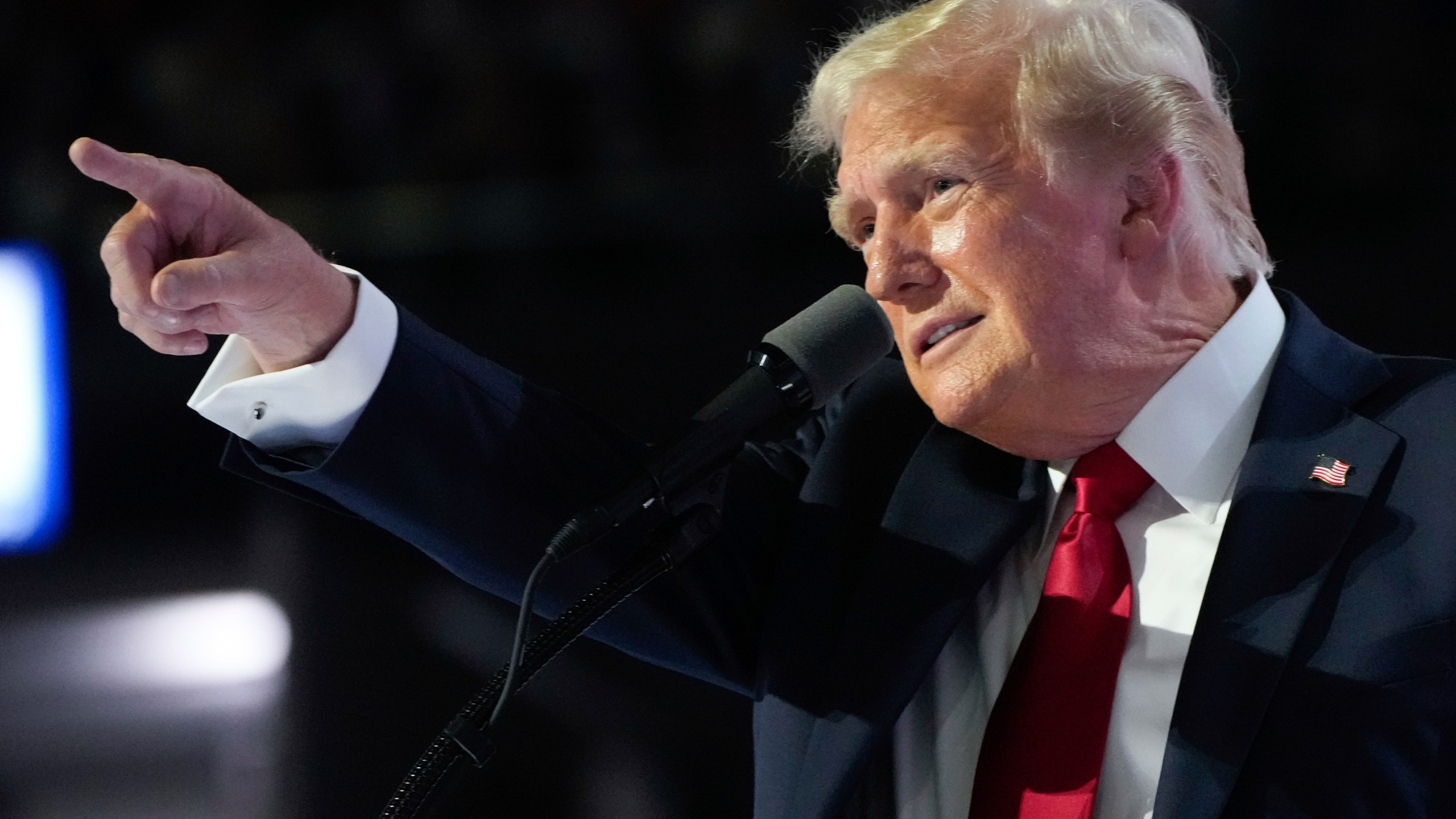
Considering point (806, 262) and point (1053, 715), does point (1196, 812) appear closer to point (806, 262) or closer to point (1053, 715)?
point (1053, 715)

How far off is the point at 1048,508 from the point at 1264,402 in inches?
11.4

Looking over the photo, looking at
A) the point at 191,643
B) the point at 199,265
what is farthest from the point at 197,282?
the point at 191,643

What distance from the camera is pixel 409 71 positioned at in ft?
8.75

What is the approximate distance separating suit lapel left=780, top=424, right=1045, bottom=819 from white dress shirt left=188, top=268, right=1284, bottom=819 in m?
0.08

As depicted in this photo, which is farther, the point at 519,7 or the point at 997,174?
the point at 519,7

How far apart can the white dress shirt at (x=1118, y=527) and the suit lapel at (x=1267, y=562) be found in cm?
7

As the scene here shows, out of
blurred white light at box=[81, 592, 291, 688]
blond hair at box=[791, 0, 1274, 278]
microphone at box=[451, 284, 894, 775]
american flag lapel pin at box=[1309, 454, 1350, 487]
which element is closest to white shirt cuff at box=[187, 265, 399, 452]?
microphone at box=[451, 284, 894, 775]

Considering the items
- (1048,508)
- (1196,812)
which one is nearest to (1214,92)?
(1048,508)

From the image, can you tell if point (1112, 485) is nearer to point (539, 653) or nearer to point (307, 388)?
point (539, 653)

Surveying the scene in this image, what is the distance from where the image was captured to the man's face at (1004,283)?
1.54 metres

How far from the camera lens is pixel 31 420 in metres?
2.40

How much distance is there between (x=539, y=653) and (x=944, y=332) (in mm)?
698

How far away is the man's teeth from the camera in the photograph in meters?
1.55

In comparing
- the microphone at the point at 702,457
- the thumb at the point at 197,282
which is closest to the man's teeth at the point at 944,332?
the microphone at the point at 702,457
